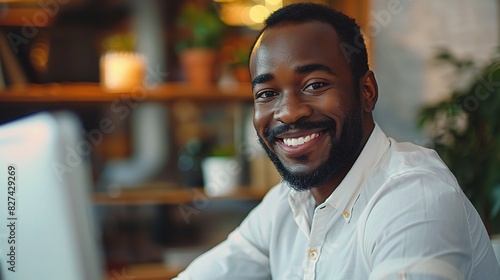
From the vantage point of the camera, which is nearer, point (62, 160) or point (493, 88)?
point (62, 160)

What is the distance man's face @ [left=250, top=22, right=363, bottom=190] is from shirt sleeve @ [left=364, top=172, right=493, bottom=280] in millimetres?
155

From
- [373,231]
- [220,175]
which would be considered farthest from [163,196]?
[373,231]

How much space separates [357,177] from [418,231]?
0.89 ft

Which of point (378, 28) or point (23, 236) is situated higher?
point (378, 28)

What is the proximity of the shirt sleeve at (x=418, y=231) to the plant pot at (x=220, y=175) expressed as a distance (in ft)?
6.66

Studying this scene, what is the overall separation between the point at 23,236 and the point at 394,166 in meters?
0.64

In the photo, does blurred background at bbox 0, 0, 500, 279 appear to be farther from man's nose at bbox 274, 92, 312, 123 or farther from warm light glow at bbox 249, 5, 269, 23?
man's nose at bbox 274, 92, 312, 123

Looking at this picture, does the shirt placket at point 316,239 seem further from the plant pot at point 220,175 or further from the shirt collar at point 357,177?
the plant pot at point 220,175

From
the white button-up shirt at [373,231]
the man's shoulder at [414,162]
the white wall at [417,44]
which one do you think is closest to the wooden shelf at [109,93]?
the white wall at [417,44]

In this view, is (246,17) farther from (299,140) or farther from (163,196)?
(299,140)

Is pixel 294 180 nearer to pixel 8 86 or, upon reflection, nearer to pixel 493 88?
pixel 493 88

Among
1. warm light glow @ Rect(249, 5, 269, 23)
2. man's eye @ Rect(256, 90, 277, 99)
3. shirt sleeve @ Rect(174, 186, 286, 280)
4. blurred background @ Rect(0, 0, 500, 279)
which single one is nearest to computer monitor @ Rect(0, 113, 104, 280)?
man's eye @ Rect(256, 90, 277, 99)

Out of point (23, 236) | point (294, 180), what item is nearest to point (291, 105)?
point (294, 180)

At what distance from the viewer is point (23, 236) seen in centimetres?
92
